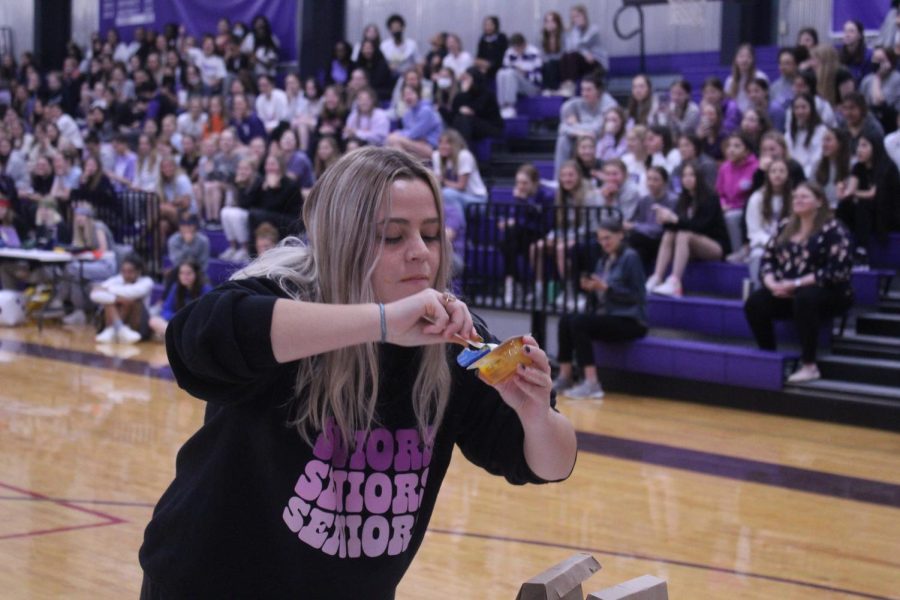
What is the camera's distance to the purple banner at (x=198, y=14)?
19.2 metres

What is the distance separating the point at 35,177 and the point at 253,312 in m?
15.0

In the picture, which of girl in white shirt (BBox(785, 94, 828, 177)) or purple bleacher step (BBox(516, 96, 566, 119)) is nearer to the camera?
girl in white shirt (BBox(785, 94, 828, 177))

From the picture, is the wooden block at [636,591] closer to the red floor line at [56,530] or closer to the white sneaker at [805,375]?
the red floor line at [56,530]

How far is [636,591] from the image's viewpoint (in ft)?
7.16

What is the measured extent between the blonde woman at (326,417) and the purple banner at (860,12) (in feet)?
41.2

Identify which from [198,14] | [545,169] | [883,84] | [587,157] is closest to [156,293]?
[545,169]

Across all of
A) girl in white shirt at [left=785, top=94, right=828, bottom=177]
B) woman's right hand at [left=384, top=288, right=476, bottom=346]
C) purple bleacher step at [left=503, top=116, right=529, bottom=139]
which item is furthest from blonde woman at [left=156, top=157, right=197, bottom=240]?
woman's right hand at [left=384, top=288, right=476, bottom=346]

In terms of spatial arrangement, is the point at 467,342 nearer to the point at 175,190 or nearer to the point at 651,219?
the point at 651,219

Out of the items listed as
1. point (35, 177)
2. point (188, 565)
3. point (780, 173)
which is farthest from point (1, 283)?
point (188, 565)

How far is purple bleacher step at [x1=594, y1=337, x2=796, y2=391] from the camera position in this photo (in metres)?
8.41

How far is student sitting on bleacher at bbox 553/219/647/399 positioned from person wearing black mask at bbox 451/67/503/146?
14.9 feet

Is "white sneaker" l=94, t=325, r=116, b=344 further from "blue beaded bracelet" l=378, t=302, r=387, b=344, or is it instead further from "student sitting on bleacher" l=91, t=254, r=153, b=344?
"blue beaded bracelet" l=378, t=302, r=387, b=344

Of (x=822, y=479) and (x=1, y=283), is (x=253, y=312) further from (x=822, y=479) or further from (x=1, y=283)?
(x=1, y=283)

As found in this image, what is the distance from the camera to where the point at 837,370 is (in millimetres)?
8484
